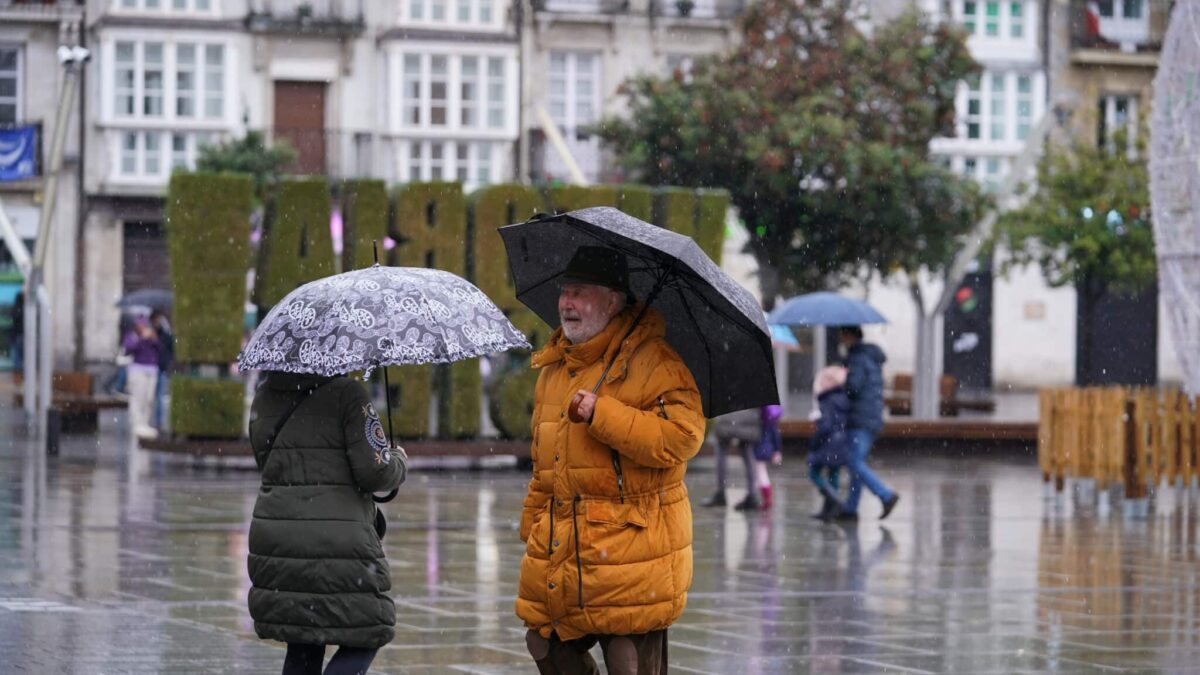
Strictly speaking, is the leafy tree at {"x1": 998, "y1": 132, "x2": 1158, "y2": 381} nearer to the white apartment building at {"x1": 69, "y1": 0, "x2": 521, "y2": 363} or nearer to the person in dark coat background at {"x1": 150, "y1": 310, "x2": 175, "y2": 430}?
the white apartment building at {"x1": 69, "y1": 0, "x2": 521, "y2": 363}

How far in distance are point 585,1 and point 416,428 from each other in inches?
1041

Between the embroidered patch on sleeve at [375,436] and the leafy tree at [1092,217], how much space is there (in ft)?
113

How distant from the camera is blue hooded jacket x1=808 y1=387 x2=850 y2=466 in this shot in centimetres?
1675

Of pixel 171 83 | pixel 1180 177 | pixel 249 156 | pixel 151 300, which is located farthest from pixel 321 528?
pixel 171 83

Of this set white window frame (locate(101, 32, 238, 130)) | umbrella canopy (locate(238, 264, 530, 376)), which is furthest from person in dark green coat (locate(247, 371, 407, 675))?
white window frame (locate(101, 32, 238, 130))

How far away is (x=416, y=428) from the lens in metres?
22.8

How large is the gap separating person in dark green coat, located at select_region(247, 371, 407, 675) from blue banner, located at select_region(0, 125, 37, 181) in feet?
95.3

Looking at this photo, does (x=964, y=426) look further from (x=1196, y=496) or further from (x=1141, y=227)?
(x=1141, y=227)

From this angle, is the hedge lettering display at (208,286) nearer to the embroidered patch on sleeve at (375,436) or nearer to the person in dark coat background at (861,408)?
the person in dark coat background at (861,408)

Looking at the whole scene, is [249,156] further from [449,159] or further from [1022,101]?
[1022,101]

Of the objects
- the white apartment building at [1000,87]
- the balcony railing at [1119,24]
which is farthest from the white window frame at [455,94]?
the balcony railing at [1119,24]

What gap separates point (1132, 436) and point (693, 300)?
478 inches

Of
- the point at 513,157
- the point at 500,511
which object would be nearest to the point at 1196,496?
the point at 500,511

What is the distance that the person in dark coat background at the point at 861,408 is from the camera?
54.8 feet
